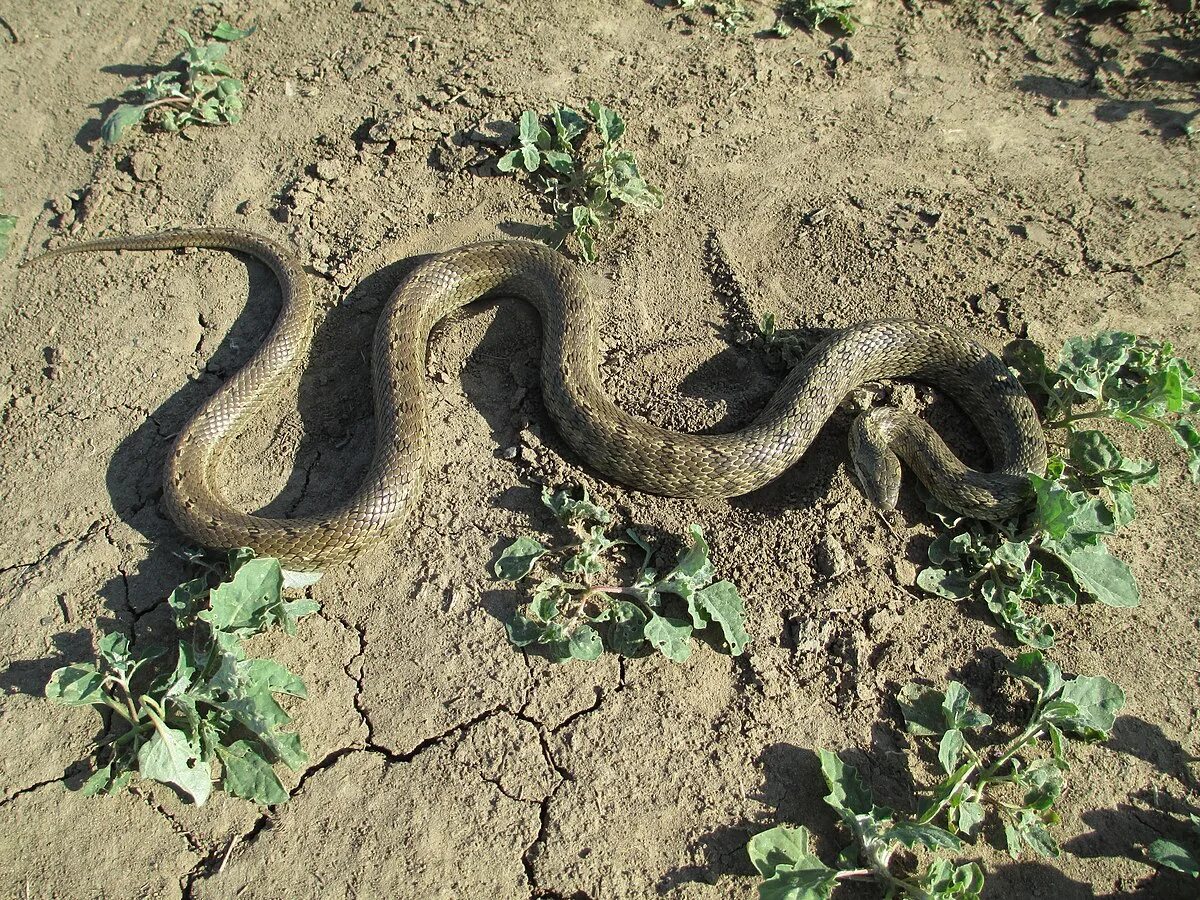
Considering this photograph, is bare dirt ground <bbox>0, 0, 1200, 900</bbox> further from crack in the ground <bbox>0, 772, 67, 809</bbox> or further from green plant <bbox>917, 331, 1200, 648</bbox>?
green plant <bbox>917, 331, 1200, 648</bbox>

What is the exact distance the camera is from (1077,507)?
4.86m

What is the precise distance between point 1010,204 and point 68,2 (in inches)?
376

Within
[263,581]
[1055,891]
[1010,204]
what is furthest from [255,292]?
[1055,891]

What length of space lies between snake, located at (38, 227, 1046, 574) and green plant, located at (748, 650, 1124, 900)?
1.25 meters

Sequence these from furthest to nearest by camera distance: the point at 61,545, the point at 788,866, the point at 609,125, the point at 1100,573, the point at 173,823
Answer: the point at 609,125, the point at 61,545, the point at 1100,573, the point at 173,823, the point at 788,866

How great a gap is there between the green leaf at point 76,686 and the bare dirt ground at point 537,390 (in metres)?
0.30

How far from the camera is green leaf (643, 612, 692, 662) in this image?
461 cm

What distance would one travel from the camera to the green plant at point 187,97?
276 inches

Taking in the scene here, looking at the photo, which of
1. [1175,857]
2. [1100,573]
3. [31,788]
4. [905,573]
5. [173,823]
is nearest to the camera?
[1175,857]

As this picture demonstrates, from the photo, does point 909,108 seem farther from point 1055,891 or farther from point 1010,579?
point 1055,891

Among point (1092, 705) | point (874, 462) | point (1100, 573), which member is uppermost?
point (874, 462)

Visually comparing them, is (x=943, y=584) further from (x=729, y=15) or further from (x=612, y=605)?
(x=729, y=15)

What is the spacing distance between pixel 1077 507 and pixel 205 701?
535 centimetres

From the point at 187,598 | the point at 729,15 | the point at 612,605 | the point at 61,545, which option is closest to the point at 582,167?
the point at 729,15
